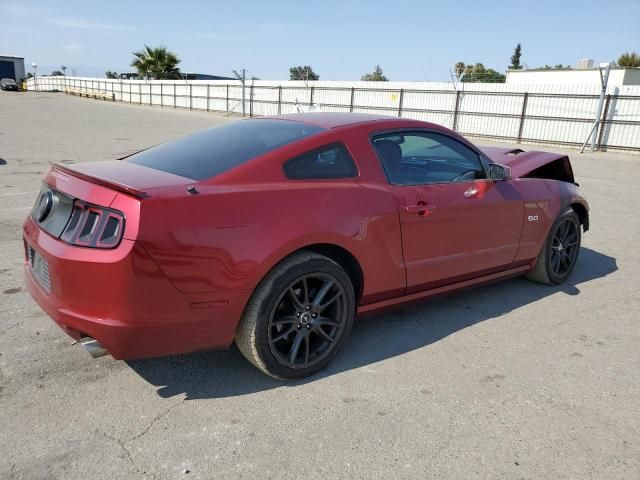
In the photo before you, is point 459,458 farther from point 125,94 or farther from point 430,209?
point 125,94

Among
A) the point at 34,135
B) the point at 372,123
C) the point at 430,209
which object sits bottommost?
the point at 34,135

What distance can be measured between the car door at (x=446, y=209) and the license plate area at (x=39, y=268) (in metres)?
2.03

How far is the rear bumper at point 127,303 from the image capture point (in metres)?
2.41

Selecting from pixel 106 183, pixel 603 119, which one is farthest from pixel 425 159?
pixel 603 119

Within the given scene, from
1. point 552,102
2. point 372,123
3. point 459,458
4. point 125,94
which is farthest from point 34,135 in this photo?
point 125,94

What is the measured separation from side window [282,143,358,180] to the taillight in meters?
0.97

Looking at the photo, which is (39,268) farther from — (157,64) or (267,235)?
(157,64)

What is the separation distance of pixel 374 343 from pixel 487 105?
23144mm

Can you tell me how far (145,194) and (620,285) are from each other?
14.6 ft

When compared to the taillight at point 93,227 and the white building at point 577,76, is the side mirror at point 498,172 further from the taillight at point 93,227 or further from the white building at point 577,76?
the white building at point 577,76

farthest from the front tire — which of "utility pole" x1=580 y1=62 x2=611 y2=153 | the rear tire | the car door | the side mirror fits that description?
"utility pole" x1=580 y1=62 x2=611 y2=153

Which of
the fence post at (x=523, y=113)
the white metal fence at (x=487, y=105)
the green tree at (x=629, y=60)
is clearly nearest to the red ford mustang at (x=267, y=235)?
the white metal fence at (x=487, y=105)

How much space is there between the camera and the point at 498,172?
4027mm

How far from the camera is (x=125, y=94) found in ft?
188
